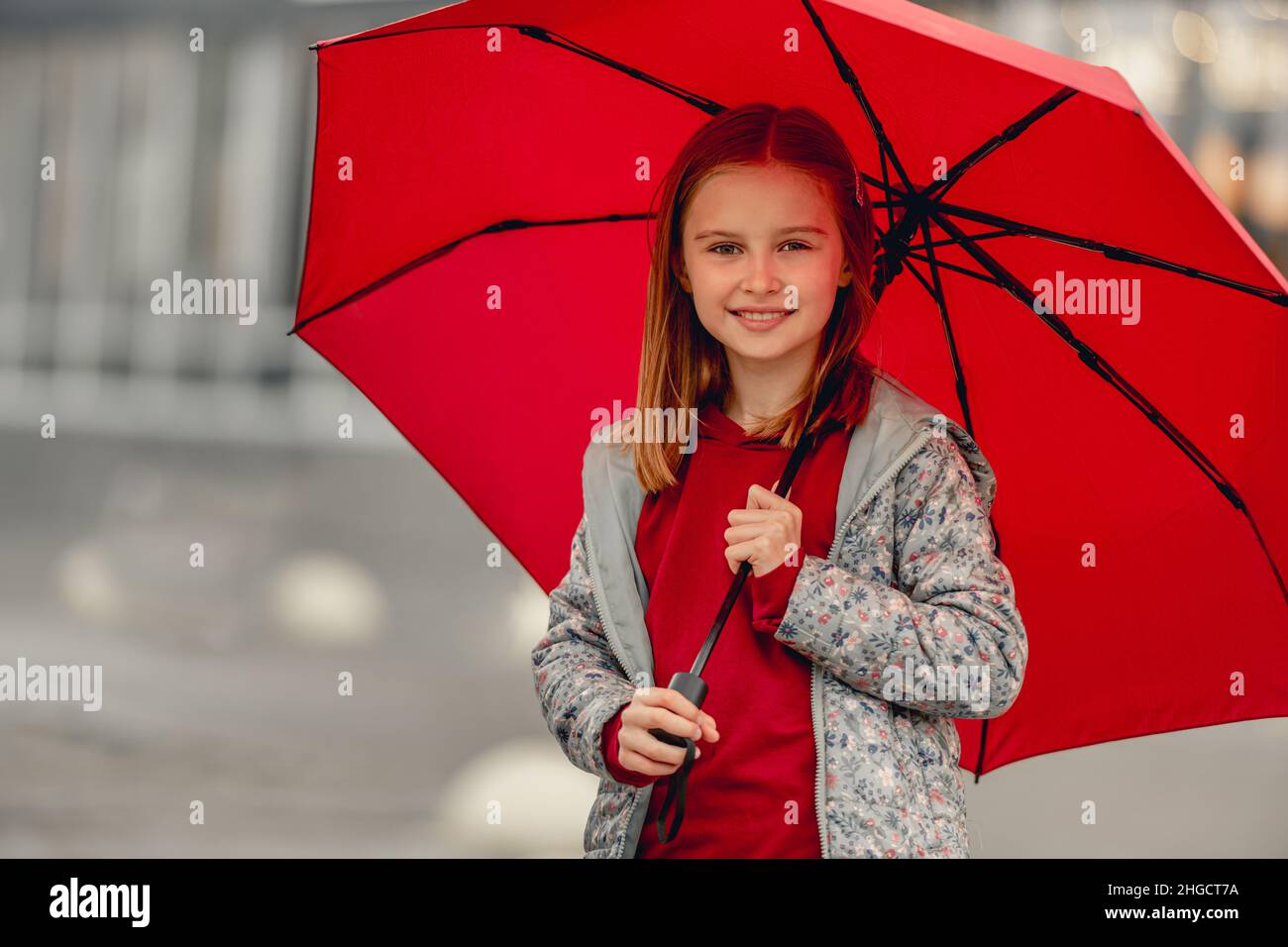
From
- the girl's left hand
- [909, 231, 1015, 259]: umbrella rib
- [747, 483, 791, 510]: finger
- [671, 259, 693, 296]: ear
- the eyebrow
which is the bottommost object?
the girl's left hand

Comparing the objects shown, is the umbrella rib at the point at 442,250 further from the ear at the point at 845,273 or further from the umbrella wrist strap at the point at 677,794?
the umbrella wrist strap at the point at 677,794

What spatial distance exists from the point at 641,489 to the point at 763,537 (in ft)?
0.79

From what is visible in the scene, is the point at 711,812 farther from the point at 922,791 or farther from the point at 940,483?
the point at 940,483

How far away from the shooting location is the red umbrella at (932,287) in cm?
164

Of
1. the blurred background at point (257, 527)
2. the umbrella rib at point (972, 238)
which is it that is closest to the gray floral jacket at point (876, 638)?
the umbrella rib at point (972, 238)

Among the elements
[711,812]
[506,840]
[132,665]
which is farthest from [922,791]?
[132,665]

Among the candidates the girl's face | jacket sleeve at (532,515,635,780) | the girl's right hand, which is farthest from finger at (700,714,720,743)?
the girl's face

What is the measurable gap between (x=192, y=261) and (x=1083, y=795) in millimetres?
6951

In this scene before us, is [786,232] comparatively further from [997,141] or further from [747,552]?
[747,552]

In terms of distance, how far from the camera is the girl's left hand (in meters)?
1.50

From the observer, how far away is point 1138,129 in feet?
4.87

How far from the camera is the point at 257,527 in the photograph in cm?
650

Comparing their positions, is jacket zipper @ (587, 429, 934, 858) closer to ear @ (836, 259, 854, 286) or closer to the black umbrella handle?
the black umbrella handle

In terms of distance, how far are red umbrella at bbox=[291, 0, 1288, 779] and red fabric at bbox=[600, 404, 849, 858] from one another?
1.08ft
